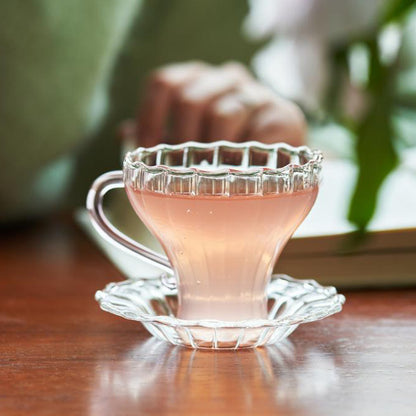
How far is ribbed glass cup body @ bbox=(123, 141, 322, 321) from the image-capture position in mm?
427

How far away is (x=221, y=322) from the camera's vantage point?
0.43 m

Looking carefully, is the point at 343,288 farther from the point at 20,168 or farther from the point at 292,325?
the point at 20,168

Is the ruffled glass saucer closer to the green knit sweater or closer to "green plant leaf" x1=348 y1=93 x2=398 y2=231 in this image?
"green plant leaf" x1=348 y1=93 x2=398 y2=231

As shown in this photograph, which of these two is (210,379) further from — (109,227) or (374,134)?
(374,134)

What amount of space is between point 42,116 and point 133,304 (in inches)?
11.0

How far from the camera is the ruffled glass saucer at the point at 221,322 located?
0.43 meters

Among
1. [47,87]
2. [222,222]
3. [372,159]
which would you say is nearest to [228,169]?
[222,222]

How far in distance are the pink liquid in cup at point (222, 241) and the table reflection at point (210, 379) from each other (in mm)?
25

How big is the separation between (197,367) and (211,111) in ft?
1.34

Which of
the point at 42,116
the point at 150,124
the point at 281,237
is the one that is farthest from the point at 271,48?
the point at 281,237

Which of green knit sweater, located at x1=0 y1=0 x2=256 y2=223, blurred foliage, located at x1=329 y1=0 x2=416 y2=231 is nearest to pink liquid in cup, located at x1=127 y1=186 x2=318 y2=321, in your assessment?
blurred foliage, located at x1=329 y1=0 x2=416 y2=231

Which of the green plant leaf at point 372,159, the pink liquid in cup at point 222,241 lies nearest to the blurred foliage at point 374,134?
the green plant leaf at point 372,159

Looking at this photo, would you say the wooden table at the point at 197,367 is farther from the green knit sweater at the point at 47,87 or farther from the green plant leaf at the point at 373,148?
the green knit sweater at the point at 47,87

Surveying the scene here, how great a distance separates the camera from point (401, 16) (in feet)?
2.27
